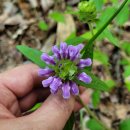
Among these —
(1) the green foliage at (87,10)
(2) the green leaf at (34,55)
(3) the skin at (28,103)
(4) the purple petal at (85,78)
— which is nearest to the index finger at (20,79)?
(3) the skin at (28,103)

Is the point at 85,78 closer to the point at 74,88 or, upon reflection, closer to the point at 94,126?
the point at 74,88

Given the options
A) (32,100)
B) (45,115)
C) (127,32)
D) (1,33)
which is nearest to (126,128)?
(32,100)

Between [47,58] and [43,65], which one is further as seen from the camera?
[43,65]

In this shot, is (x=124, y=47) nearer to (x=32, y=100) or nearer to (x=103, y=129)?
(x=103, y=129)

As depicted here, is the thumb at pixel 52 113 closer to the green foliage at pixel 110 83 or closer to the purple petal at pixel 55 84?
the purple petal at pixel 55 84

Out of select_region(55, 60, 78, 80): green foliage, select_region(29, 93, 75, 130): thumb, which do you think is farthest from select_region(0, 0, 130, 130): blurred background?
select_region(55, 60, 78, 80): green foliage

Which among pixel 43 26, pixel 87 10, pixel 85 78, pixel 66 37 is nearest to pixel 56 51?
pixel 85 78
